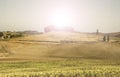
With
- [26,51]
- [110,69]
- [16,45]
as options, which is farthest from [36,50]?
[110,69]

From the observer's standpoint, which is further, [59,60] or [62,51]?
[62,51]

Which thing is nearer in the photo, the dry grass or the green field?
the green field

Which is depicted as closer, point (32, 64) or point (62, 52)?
point (32, 64)

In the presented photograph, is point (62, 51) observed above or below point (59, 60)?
below

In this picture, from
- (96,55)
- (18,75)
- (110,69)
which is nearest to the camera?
(18,75)

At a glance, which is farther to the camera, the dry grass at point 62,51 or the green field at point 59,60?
the dry grass at point 62,51

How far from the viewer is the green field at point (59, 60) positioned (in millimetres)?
41469

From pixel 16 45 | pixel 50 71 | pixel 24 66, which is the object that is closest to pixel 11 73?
pixel 50 71

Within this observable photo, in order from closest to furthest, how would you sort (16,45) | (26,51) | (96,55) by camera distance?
(96,55) → (26,51) → (16,45)

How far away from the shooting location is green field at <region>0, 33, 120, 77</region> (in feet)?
136

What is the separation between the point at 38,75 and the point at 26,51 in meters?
30.1

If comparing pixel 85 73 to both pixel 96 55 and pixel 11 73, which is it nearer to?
pixel 11 73

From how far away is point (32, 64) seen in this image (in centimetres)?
4959

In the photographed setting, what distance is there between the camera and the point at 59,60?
5547 cm
